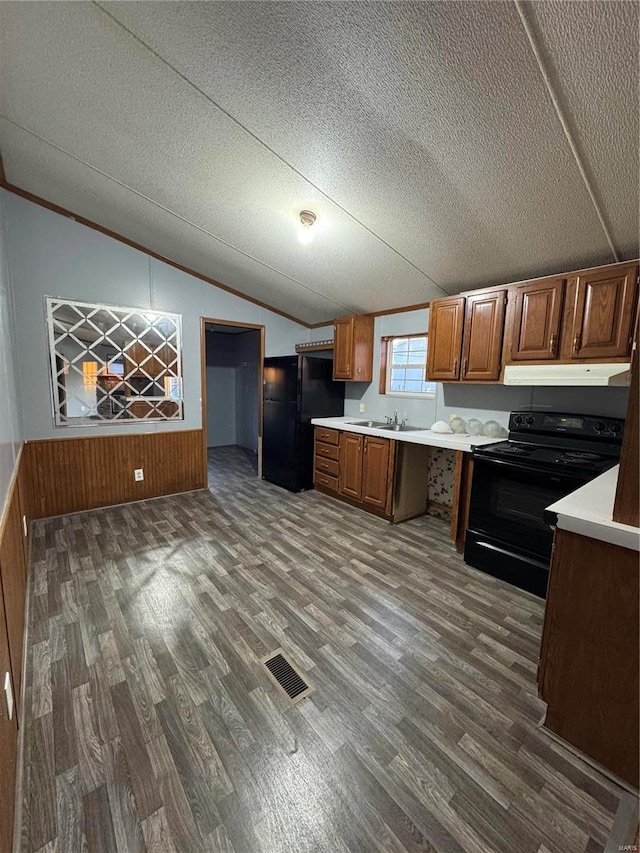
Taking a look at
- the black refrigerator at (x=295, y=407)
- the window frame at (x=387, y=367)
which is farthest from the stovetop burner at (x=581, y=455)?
the black refrigerator at (x=295, y=407)

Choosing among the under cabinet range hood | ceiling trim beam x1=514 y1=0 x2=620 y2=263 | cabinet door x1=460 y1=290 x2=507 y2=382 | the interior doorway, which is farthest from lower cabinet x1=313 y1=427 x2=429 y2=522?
the interior doorway

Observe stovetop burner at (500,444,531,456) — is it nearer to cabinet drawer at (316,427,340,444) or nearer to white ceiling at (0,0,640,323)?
white ceiling at (0,0,640,323)

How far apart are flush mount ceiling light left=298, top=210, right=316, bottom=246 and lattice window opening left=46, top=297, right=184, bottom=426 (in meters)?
2.00

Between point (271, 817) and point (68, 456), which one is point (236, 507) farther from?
point (271, 817)

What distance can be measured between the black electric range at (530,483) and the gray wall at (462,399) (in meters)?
0.15

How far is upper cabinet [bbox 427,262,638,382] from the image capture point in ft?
6.99

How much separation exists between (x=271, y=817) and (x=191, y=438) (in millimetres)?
3617

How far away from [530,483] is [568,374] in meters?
0.79

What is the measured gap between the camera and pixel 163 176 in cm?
242

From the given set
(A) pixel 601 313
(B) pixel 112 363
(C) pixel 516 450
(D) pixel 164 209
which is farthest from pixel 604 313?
(B) pixel 112 363

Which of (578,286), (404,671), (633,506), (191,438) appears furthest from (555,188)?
(191,438)

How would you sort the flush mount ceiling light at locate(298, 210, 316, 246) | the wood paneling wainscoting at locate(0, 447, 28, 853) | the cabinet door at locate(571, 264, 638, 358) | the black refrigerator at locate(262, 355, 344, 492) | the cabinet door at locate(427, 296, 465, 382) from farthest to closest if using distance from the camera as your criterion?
the black refrigerator at locate(262, 355, 344, 492), the cabinet door at locate(427, 296, 465, 382), the flush mount ceiling light at locate(298, 210, 316, 246), the cabinet door at locate(571, 264, 638, 358), the wood paneling wainscoting at locate(0, 447, 28, 853)

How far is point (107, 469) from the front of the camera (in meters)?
3.67

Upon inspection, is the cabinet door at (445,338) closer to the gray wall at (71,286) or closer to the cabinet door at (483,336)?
the cabinet door at (483,336)
